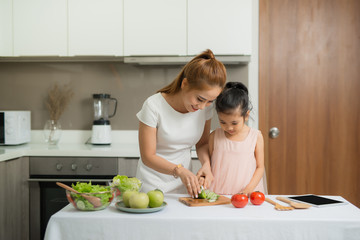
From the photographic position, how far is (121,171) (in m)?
2.60

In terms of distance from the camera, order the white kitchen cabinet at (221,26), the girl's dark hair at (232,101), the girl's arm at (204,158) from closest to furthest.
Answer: the girl's arm at (204,158) < the girl's dark hair at (232,101) < the white kitchen cabinet at (221,26)

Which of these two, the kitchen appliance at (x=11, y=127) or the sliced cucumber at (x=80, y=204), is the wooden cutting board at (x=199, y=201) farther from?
the kitchen appliance at (x=11, y=127)

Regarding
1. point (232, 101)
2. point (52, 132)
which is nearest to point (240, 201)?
point (232, 101)

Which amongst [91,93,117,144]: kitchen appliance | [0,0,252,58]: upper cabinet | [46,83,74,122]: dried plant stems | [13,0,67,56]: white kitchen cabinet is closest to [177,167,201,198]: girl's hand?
[0,0,252,58]: upper cabinet

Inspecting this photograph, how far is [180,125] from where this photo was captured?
183 centimetres

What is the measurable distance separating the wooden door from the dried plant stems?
1758 millimetres

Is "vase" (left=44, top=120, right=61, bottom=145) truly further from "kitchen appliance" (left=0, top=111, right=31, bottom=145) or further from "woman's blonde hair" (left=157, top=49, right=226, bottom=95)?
"woman's blonde hair" (left=157, top=49, right=226, bottom=95)

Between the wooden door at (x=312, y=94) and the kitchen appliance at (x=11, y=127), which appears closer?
the kitchen appliance at (x=11, y=127)

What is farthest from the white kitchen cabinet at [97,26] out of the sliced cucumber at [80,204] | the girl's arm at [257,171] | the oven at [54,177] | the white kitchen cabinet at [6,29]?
the sliced cucumber at [80,204]

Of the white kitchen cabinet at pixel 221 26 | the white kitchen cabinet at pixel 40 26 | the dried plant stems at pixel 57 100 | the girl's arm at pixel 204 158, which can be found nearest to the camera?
the girl's arm at pixel 204 158

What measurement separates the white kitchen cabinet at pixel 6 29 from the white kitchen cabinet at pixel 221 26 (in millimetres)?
1452

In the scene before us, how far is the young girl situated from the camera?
176 cm

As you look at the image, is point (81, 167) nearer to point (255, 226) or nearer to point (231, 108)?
point (231, 108)

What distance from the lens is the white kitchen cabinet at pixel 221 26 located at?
2711 millimetres
